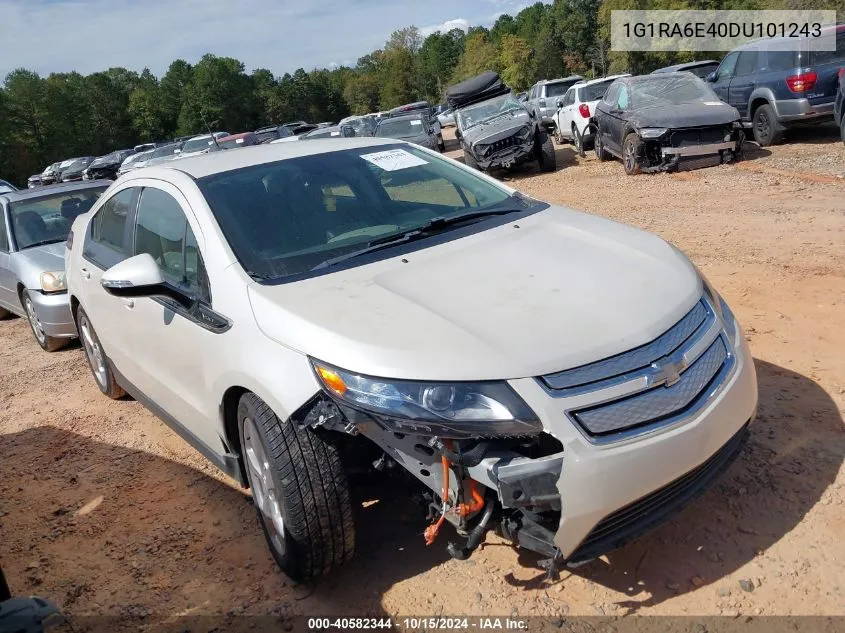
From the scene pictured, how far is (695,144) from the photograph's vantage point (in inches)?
439

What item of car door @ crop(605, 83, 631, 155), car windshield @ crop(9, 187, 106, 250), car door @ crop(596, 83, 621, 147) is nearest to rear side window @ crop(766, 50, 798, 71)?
car door @ crop(605, 83, 631, 155)

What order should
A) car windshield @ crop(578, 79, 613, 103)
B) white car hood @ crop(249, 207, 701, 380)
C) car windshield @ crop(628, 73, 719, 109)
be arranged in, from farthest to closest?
car windshield @ crop(578, 79, 613, 103)
car windshield @ crop(628, 73, 719, 109)
white car hood @ crop(249, 207, 701, 380)

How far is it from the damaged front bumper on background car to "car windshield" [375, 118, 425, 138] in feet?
26.9

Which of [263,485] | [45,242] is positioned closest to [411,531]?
[263,485]

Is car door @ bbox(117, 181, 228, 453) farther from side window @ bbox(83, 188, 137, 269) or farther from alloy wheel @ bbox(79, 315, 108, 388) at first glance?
alloy wheel @ bbox(79, 315, 108, 388)

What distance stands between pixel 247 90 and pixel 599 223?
86.7 meters

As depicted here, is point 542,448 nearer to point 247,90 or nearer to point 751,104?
point 751,104

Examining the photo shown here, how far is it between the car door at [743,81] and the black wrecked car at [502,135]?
11.2 ft

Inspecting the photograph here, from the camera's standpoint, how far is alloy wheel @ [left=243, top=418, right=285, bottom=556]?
2.83 metres

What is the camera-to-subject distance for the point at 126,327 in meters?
3.97

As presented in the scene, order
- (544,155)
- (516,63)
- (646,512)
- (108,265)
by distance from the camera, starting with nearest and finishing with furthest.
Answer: (646,512) < (108,265) < (544,155) < (516,63)

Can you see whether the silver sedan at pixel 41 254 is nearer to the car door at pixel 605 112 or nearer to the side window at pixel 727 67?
the car door at pixel 605 112

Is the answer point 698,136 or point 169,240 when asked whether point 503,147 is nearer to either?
point 698,136

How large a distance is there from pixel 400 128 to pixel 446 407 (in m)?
17.3
